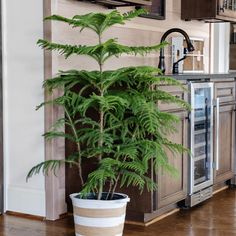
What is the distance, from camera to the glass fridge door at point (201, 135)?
3695 mm

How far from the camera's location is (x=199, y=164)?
385 centimetres

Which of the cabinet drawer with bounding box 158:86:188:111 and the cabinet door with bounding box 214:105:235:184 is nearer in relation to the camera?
the cabinet drawer with bounding box 158:86:188:111

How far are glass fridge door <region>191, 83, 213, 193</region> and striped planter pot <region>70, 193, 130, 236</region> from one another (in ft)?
3.04

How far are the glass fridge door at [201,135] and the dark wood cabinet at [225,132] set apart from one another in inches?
4.5

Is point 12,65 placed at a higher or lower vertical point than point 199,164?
higher

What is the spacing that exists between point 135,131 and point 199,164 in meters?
0.98

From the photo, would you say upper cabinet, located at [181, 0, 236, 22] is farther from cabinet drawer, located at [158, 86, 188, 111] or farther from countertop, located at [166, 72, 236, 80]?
cabinet drawer, located at [158, 86, 188, 111]

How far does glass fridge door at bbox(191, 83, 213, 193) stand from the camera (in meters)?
3.70

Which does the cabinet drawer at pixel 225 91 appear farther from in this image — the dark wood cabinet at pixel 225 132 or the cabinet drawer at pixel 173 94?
the cabinet drawer at pixel 173 94

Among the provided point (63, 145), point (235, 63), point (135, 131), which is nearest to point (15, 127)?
point (63, 145)

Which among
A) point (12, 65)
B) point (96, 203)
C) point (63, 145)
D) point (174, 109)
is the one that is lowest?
point (96, 203)

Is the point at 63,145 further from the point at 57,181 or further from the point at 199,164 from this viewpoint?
the point at 199,164

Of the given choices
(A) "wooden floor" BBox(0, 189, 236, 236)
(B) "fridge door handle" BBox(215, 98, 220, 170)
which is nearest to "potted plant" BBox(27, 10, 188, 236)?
(A) "wooden floor" BBox(0, 189, 236, 236)

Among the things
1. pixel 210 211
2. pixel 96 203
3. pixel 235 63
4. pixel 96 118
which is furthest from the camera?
pixel 235 63
